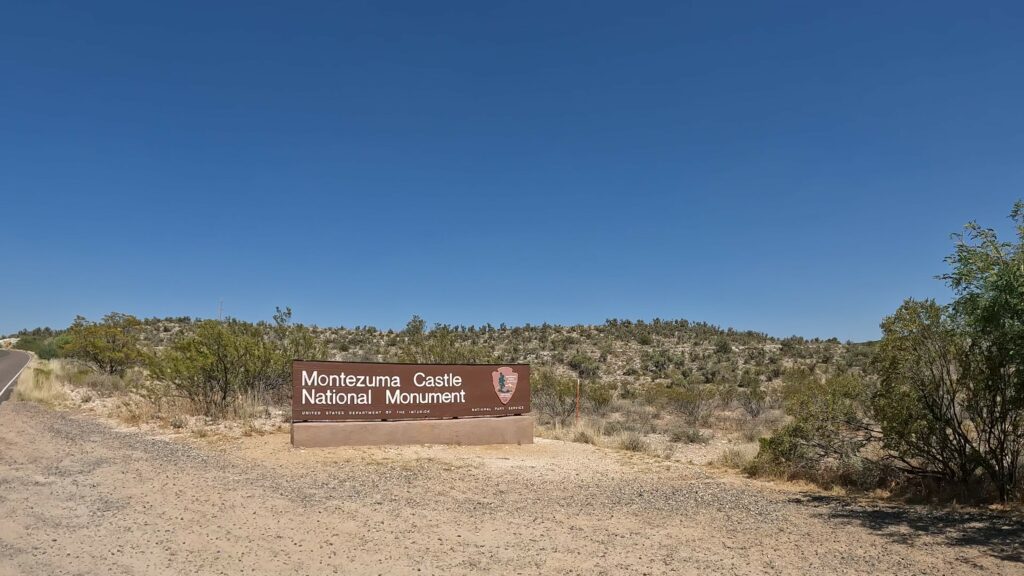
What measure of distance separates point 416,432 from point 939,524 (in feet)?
37.0

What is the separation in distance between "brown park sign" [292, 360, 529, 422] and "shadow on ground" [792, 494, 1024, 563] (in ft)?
30.0

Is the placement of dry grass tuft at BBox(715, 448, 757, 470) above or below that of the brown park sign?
below

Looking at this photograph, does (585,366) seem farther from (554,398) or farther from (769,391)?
(554,398)

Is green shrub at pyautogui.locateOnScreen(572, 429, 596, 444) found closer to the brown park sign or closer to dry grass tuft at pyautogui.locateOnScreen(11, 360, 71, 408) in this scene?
the brown park sign

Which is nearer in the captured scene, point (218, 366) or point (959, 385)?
point (959, 385)

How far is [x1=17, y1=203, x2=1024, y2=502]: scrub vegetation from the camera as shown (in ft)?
36.6

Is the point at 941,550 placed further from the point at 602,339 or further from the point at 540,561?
the point at 602,339

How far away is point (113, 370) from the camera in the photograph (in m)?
33.5

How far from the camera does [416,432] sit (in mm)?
17391

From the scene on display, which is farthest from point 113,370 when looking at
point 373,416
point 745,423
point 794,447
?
point 794,447

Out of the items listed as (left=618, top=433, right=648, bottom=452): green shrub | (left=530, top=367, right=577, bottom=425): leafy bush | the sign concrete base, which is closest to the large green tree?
(left=618, top=433, right=648, bottom=452): green shrub

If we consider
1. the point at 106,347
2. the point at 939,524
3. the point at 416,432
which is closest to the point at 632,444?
the point at 416,432

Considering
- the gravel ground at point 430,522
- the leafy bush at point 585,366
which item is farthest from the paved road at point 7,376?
the leafy bush at point 585,366

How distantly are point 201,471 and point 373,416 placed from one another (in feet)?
17.4
